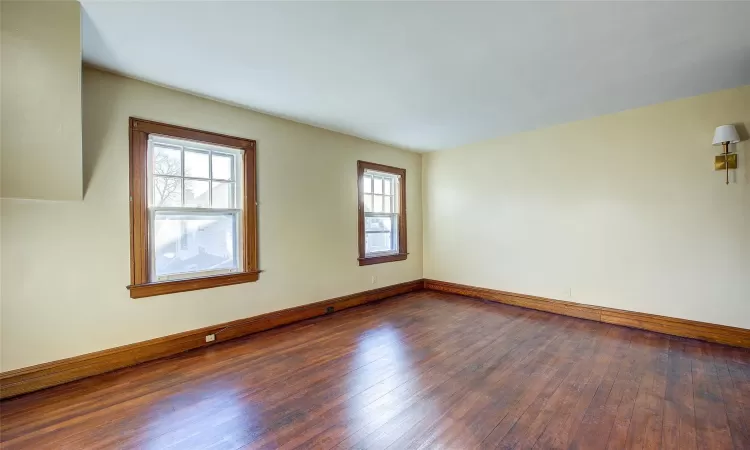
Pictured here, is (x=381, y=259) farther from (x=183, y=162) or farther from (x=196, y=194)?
(x=183, y=162)

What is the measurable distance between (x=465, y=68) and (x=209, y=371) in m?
3.35

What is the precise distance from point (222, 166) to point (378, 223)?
102 inches

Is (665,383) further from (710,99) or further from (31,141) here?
(31,141)

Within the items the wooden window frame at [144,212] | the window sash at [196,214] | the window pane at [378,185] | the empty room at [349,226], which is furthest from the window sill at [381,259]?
the wooden window frame at [144,212]

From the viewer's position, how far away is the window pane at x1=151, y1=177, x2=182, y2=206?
2.95 m

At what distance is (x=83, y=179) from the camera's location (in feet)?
8.34

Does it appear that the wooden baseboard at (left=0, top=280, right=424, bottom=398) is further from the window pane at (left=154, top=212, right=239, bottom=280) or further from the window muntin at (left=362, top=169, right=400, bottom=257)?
the window muntin at (left=362, top=169, right=400, bottom=257)

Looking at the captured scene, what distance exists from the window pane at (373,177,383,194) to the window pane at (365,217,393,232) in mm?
456

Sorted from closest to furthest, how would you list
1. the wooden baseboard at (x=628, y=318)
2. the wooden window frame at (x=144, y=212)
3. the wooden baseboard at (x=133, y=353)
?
1. the wooden baseboard at (x=133, y=353)
2. the wooden window frame at (x=144, y=212)
3. the wooden baseboard at (x=628, y=318)

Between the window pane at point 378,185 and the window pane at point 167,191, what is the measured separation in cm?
286

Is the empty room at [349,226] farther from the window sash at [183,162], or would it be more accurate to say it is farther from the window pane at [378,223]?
the window pane at [378,223]

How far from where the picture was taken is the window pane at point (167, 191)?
2.95 metres

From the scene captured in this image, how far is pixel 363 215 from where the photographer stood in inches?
191

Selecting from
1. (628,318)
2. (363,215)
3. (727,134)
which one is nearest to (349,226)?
(363,215)
